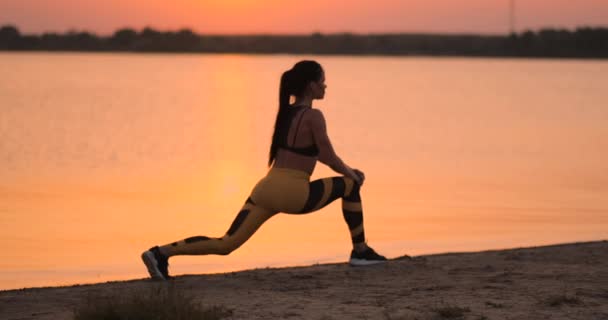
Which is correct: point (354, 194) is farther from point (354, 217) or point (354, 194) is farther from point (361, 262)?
point (361, 262)

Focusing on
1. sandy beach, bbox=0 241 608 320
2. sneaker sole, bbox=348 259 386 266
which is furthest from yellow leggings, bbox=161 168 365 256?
sneaker sole, bbox=348 259 386 266

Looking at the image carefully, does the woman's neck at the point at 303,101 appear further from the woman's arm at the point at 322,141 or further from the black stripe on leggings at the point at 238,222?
the black stripe on leggings at the point at 238,222

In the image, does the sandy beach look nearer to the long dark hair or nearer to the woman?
the woman

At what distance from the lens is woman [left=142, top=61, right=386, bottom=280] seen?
9.98 meters

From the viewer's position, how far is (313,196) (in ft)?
33.1

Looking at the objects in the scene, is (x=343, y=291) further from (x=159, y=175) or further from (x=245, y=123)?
(x=245, y=123)

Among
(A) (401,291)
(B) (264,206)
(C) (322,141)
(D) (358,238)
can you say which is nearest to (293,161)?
(C) (322,141)

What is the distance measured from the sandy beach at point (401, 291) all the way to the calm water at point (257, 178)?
7.89ft

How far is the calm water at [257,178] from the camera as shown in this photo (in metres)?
14.3

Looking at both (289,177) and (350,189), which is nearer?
(289,177)

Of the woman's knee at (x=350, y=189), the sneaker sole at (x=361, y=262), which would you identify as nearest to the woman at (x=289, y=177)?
the woman's knee at (x=350, y=189)

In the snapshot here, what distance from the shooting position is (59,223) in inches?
622

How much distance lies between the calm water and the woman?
2531 mm

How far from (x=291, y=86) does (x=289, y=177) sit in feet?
Answer: 1.94
